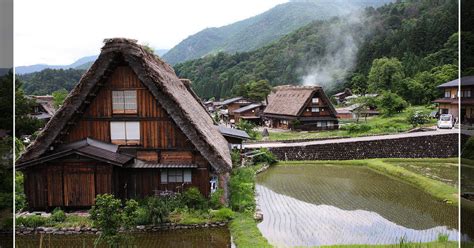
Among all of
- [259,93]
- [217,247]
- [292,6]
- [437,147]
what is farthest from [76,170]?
[292,6]

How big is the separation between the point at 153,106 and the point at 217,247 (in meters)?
4.08

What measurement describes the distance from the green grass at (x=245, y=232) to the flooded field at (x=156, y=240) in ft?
0.66

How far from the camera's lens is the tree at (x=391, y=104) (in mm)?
31266

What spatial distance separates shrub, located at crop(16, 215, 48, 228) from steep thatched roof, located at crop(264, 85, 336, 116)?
22.8m

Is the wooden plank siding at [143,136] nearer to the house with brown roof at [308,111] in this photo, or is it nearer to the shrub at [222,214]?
the shrub at [222,214]

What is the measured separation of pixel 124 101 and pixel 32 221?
3.51 metres

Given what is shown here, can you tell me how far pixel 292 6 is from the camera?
13150 centimetres

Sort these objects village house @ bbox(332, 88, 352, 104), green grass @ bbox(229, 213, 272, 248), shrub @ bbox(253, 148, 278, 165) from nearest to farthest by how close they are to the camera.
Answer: green grass @ bbox(229, 213, 272, 248), shrub @ bbox(253, 148, 278, 165), village house @ bbox(332, 88, 352, 104)

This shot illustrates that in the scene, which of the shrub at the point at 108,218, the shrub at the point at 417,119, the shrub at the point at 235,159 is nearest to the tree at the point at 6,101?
the shrub at the point at 108,218

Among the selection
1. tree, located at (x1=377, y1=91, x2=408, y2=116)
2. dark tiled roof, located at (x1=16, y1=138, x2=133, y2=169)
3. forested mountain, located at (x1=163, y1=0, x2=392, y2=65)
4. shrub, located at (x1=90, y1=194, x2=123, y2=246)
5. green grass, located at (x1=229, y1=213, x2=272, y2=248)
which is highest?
forested mountain, located at (x1=163, y1=0, x2=392, y2=65)

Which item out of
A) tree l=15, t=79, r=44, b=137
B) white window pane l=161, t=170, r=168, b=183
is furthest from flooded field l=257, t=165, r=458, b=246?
tree l=15, t=79, r=44, b=137

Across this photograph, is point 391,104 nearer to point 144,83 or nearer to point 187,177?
point 187,177

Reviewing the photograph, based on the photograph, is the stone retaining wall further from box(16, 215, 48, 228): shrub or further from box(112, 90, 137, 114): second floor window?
box(16, 215, 48, 228): shrub

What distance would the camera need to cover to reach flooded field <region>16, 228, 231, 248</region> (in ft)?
24.0
